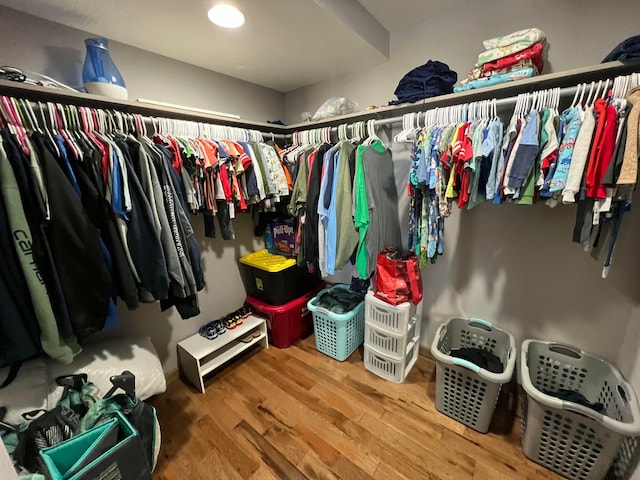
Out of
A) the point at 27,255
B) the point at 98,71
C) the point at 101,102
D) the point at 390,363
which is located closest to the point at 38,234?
the point at 27,255

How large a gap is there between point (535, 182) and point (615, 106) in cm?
34

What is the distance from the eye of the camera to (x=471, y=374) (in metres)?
1.36

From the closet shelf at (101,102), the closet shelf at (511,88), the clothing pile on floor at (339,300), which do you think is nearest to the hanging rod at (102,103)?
the closet shelf at (101,102)

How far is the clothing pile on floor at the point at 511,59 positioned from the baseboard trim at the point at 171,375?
2.55 meters

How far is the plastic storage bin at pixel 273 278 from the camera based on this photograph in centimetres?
201

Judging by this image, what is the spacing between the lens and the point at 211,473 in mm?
1270

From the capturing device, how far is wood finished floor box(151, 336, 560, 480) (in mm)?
1268

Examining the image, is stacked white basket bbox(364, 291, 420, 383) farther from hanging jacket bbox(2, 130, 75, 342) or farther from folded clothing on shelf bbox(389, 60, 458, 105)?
hanging jacket bbox(2, 130, 75, 342)

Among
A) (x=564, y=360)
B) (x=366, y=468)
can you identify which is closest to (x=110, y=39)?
(x=366, y=468)

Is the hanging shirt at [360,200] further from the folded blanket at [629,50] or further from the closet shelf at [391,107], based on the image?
the folded blanket at [629,50]

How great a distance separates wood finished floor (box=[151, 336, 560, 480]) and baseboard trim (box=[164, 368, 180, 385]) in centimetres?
3

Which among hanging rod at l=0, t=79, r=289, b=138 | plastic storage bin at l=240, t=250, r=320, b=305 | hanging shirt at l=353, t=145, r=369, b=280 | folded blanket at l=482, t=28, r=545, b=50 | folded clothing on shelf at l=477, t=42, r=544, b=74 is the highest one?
folded blanket at l=482, t=28, r=545, b=50

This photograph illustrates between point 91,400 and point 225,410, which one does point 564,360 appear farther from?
point 91,400

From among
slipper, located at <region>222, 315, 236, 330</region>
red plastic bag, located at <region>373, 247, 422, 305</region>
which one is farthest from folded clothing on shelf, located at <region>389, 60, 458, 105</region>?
slipper, located at <region>222, 315, 236, 330</region>
